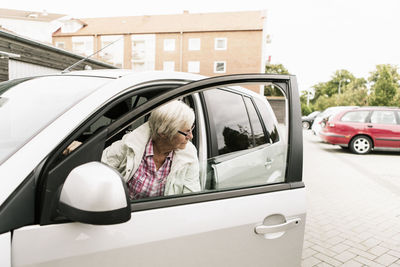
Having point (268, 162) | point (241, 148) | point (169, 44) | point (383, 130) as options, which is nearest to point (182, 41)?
point (169, 44)

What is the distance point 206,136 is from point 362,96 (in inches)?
2286

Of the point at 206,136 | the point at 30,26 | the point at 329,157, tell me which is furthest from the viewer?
the point at 30,26

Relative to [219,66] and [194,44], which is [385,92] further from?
[194,44]

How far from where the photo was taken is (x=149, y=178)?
1.77m

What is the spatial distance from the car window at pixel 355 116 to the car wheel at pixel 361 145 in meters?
0.60

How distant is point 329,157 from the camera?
10.4 meters

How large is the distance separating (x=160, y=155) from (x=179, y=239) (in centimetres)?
66

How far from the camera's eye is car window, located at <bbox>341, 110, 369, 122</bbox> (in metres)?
11.1

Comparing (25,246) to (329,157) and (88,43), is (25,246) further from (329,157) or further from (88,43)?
(88,43)

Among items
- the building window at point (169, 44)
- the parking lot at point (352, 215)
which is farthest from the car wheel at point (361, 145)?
the building window at point (169, 44)

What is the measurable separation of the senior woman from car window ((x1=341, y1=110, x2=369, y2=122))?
34.9ft

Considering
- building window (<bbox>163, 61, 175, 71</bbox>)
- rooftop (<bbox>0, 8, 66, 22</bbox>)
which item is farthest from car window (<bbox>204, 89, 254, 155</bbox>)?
building window (<bbox>163, 61, 175, 71</bbox>)

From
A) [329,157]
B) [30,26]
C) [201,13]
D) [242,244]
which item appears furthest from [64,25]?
[242,244]

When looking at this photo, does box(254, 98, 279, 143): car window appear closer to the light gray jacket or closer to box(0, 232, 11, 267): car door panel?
the light gray jacket
